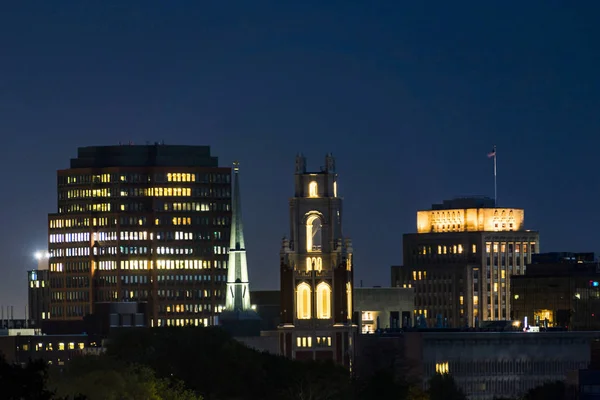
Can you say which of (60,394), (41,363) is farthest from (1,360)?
(60,394)

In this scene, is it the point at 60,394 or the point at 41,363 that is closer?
the point at 41,363

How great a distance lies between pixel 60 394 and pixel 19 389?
213 ft

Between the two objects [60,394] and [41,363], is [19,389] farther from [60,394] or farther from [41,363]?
[60,394]

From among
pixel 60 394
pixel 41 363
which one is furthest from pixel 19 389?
pixel 60 394

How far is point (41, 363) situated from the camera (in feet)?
440

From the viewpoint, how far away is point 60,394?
195000 millimetres

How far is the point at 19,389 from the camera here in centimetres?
13050

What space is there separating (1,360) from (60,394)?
59729mm

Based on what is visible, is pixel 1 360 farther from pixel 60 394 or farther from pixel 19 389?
pixel 60 394

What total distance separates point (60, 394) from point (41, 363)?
61.2m

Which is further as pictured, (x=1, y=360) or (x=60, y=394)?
(x=60, y=394)

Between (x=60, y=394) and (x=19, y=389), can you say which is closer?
(x=19, y=389)
